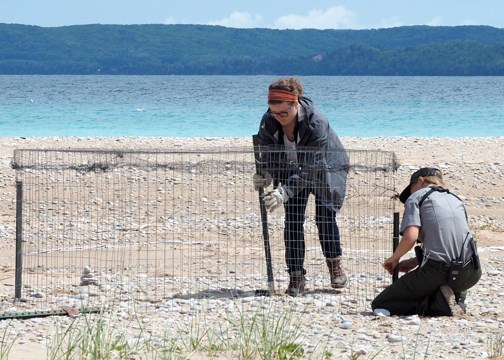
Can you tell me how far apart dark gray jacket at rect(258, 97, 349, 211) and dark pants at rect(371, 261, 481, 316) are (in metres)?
0.81

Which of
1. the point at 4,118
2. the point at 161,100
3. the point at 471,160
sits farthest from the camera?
the point at 161,100

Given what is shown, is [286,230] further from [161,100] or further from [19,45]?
[19,45]

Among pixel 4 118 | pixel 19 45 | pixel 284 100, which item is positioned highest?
pixel 19 45

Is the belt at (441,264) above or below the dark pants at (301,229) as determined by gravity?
below

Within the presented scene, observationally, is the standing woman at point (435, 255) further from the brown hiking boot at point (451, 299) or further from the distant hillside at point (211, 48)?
the distant hillside at point (211, 48)

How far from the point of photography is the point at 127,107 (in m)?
49.9

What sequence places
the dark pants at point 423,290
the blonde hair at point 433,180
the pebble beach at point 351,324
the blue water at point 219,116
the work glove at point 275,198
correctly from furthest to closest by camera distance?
the blue water at point 219,116 → the work glove at point 275,198 → the blonde hair at point 433,180 → the dark pants at point 423,290 → the pebble beach at point 351,324

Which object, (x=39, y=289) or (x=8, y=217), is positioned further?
(x=8, y=217)

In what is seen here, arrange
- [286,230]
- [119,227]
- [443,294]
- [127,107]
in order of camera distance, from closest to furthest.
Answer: [443,294], [286,230], [119,227], [127,107]

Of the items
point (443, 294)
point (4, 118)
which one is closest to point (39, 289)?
point (443, 294)

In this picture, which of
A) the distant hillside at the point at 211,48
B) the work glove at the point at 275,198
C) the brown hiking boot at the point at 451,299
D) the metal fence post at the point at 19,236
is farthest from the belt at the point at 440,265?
the distant hillside at the point at 211,48

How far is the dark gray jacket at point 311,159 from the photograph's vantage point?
7.54 meters

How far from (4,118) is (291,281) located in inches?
1358

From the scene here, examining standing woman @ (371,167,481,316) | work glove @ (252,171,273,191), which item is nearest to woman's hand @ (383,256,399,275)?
standing woman @ (371,167,481,316)
